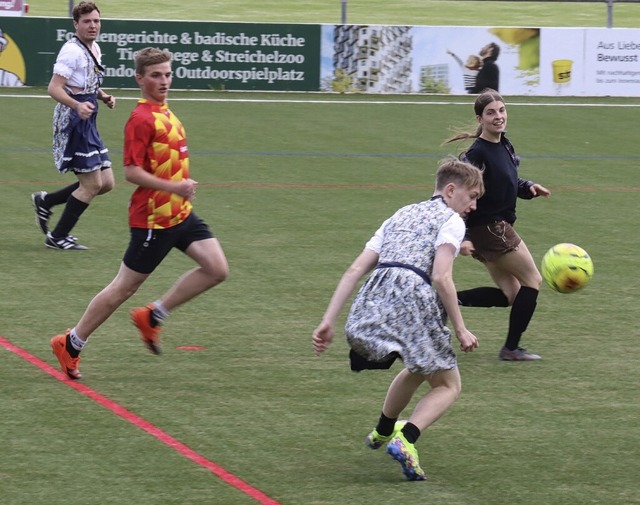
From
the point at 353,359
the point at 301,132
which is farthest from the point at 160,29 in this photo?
the point at 353,359

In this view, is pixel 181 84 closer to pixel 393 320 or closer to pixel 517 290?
pixel 517 290

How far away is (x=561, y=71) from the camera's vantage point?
25.0m

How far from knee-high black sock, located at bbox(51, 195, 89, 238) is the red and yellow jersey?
372 cm

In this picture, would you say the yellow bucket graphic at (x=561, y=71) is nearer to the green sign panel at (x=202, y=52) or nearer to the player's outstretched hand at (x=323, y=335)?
the green sign panel at (x=202, y=52)

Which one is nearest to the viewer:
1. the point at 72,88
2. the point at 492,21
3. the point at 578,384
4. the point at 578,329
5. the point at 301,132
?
the point at 578,384

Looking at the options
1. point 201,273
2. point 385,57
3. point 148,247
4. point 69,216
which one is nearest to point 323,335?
point 148,247

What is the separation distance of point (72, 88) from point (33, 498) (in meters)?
5.73

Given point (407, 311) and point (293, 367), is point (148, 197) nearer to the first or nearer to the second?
point (293, 367)

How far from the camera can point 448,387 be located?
5758mm

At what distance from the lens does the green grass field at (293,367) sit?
578 centimetres

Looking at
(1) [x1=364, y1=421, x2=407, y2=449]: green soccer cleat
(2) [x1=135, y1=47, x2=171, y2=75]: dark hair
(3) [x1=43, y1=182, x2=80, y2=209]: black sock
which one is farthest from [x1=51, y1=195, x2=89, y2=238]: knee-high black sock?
(1) [x1=364, y1=421, x2=407, y2=449]: green soccer cleat

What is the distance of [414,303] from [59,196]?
6.27 metres

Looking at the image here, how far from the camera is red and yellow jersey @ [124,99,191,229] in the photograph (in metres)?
7.09

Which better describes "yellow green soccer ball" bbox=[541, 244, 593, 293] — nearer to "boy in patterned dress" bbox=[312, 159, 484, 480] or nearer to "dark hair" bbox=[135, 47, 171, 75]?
"boy in patterned dress" bbox=[312, 159, 484, 480]
